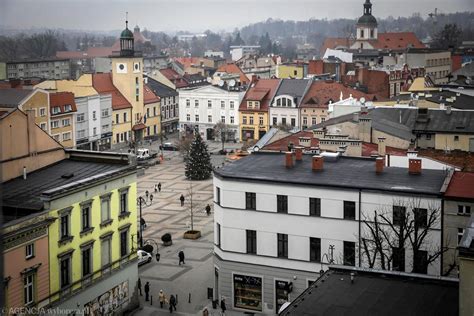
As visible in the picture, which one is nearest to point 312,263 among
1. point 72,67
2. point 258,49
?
point 72,67

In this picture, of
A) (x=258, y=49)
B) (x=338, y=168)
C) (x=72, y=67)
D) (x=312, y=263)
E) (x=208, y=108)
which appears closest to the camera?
(x=312, y=263)

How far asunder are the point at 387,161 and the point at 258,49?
2055 inches

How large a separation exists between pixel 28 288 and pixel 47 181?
1888 millimetres

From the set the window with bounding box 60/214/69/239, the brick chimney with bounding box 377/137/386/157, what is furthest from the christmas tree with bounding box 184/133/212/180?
the window with bounding box 60/214/69/239

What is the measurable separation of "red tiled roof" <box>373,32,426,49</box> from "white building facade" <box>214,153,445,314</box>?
26.7m

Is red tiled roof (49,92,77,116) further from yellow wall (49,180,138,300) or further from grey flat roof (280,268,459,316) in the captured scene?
grey flat roof (280,268,459,316)

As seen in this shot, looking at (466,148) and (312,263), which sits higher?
(466,148)

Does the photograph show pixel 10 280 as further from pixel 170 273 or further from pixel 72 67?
pixel 72 67

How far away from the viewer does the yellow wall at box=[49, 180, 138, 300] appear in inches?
331

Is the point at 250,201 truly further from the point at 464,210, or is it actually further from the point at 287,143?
the point at 287,143

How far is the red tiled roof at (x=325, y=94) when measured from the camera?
23.7 metres

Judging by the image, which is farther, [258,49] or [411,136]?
[258,49]

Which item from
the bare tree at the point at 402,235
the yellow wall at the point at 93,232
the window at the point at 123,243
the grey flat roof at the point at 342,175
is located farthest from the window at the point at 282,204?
the window at the point at 123,243

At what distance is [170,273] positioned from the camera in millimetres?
11688
